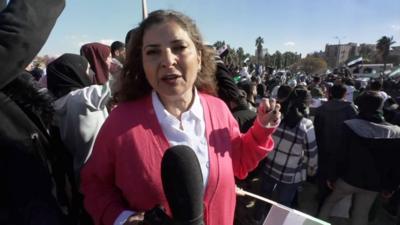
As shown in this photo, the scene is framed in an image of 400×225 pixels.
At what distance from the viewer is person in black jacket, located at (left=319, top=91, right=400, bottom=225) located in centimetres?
412

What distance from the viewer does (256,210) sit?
3.49m

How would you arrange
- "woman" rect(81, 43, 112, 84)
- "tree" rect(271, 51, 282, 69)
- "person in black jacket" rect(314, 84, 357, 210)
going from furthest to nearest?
"tree" rect(271, 51, 282, 69), "person in black jacket" rect(314, 84, 357, 210), "woman" rect(81, 43, 112, 84)

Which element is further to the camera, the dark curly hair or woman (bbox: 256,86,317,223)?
woman (bbox: 256,86,317,223)

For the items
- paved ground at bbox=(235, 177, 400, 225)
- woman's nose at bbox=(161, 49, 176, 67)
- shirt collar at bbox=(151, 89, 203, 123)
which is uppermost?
woman's nose at bbox=(161, 49, 176, 67)

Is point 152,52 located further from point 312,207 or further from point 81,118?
point 312,207

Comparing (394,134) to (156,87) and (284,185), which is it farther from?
Result: (156,87)

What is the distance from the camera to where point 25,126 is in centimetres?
138

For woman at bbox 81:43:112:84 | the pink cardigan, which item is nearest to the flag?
the pink cardigan

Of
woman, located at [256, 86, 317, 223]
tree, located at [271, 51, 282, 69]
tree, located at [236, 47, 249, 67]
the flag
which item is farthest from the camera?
tree, located at [271, 51, 282, 69]

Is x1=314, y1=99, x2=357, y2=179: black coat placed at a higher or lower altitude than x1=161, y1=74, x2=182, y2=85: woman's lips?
lower

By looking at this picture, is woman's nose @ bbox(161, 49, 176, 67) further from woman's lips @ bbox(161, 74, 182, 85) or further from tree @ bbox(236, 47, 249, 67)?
tree @ bbox(236, 47, 249, 67)

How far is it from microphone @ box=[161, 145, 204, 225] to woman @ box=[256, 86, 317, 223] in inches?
131

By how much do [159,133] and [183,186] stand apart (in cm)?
62

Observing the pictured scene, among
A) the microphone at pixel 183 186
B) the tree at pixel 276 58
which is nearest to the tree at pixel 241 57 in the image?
the tree at pixel 276 58
